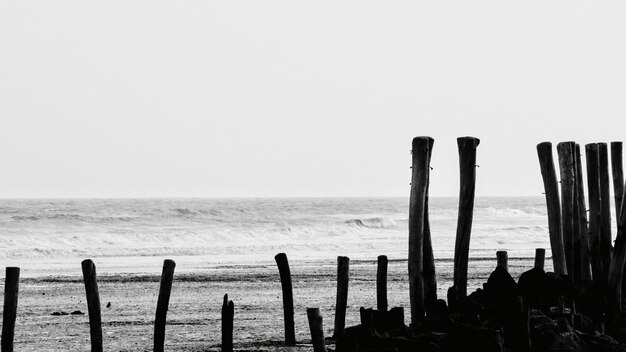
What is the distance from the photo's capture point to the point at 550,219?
41.2ft

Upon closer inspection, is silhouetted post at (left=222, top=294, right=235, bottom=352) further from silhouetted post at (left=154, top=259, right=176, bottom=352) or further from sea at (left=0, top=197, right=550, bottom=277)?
sea at (left=0, top=197, right=550, bottom=277)

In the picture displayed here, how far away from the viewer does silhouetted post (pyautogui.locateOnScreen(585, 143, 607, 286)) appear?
41.5 ft

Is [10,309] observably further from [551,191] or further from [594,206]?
[594,206]

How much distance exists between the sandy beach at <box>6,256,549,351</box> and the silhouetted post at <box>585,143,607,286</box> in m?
3.27

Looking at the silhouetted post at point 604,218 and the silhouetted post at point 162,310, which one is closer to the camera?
Result: the silhouetted post at point 162,310

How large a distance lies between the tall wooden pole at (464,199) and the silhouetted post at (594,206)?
2.14 metres

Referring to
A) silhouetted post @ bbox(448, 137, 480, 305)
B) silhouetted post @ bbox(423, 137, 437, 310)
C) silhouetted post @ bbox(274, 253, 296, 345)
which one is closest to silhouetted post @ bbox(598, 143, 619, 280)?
silhouetted post @ bbox(448, 137, 480, 305)

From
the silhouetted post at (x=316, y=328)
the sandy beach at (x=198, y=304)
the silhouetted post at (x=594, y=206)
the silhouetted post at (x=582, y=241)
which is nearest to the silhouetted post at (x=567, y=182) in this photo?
the silhouetted post at (x=582, y=241)

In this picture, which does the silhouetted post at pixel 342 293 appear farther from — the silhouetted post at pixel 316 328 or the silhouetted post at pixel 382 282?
the silhouetted post at pixel 316 328

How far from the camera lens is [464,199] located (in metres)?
11.1

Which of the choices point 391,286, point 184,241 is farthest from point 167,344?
point 184,241

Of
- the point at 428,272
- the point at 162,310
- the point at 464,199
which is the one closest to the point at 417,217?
the point at 428,272

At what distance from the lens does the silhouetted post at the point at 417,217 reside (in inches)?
416

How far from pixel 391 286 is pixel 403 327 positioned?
11200 millimetres
